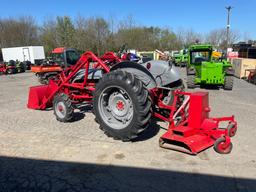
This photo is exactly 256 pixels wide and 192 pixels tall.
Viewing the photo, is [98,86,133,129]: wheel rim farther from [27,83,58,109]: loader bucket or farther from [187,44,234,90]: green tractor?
[187,44,234,90]: green tractor

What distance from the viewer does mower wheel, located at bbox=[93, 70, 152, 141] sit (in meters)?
4.21

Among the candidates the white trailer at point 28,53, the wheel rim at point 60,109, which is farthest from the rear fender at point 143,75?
the white trailer at point 28,53

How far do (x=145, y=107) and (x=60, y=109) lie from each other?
8.88ft

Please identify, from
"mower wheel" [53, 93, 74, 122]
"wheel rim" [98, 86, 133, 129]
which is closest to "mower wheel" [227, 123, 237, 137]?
"wheel rim" [98, 86, 133, 129]

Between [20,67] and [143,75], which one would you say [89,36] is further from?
[143,75]

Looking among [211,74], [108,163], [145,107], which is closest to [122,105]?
[145,107]

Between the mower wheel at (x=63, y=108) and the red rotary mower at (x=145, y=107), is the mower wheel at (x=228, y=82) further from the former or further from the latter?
the mower wheel at (x=63, y=108)

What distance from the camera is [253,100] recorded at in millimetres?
8531

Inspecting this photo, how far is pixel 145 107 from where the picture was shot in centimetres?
422

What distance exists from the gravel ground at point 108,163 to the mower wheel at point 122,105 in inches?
12.4

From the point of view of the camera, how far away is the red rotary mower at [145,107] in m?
4.18

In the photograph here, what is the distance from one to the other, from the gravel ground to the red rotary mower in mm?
237

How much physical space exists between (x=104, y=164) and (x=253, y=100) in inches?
267

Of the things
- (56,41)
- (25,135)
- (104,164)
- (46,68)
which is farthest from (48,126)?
(56,41)
